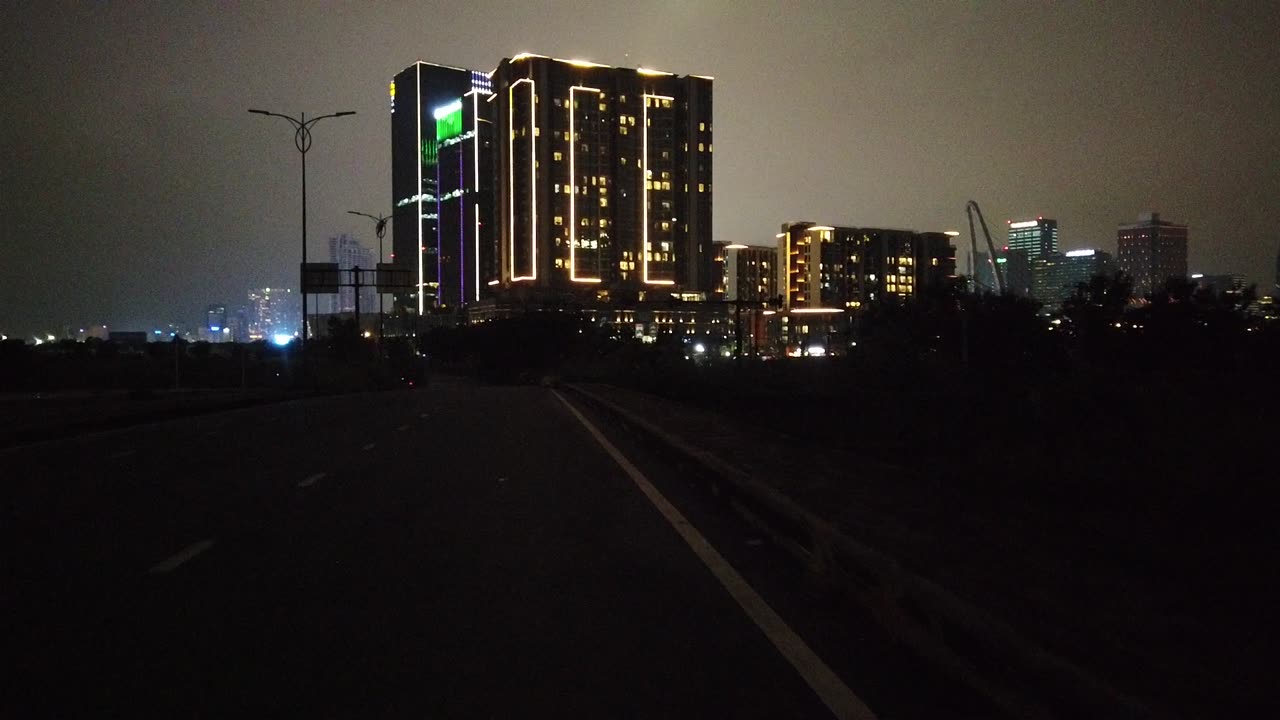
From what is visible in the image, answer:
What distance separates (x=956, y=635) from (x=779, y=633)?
140 cm

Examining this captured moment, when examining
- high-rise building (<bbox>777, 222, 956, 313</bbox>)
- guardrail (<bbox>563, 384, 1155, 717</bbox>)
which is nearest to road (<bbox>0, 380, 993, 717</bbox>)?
guardrail (<bbox>563, 384, 1155, 717</bbox>)

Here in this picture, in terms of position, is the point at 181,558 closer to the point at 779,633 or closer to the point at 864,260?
the point at 779,633

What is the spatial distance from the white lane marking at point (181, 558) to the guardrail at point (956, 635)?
17.3 feet

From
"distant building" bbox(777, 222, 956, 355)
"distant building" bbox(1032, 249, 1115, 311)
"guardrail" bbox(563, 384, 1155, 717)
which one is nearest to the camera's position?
"guardrail" bbox(563, 384, 1155, 717)

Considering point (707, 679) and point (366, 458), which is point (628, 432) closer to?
point (366, 458)

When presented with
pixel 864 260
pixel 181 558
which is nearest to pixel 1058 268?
pixel 864 260

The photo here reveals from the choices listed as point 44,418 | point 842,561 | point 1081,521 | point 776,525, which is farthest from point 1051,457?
point 44,418

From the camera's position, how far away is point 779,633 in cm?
761

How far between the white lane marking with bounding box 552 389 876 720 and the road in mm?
24

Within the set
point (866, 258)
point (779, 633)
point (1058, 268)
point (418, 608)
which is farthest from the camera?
point (866, 258)

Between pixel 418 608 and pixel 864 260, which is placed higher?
pixel 864 260

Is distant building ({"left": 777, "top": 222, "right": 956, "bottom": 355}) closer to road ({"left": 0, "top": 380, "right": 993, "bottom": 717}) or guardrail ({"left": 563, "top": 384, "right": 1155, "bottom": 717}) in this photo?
road ({"left": 0, "top": 380, "right": 993, "bottom": 717})

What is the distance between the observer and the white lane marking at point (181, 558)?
9.92 m

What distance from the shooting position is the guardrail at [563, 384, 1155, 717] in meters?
5.28
